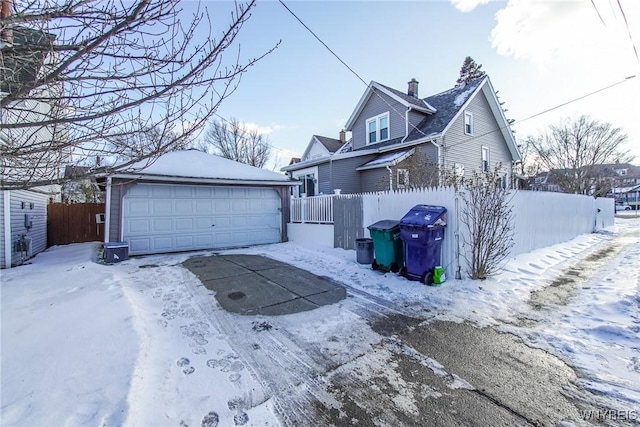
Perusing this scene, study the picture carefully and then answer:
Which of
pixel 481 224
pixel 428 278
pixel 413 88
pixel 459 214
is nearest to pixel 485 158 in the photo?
pixel 413 88

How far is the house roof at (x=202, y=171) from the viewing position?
9.43m

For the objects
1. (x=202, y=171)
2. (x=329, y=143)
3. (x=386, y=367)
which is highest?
(x=329, y=143)

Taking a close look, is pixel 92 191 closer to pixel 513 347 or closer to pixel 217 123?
pixel 217 123

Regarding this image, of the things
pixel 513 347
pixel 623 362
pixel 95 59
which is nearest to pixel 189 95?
pixel 95 59

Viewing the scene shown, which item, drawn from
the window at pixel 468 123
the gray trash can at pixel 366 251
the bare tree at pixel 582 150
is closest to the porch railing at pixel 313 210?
the gray trash can at pixel 366 251

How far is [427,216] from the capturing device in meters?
5.71

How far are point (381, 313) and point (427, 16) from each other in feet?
28.9

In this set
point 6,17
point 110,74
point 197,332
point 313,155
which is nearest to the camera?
point 6,17

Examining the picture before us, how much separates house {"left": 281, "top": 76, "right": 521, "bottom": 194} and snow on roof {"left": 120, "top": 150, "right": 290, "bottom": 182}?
4.21 metres

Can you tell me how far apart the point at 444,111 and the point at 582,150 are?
18.2 metres

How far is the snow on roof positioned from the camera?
959 cm

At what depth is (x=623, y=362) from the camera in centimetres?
300

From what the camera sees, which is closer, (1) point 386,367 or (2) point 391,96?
(1) point 386,367

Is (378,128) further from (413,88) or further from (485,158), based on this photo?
(485,158)
